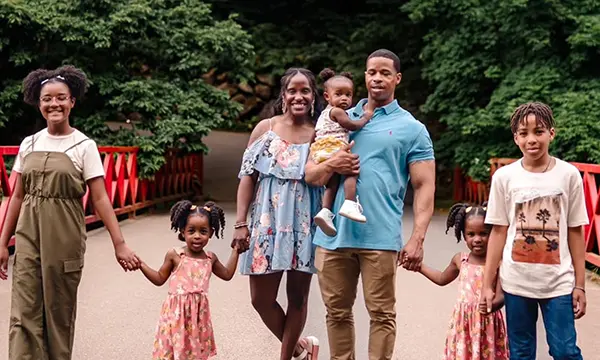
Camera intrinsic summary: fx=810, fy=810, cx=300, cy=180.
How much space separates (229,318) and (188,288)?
191 cm

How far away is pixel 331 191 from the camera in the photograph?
3.93 m

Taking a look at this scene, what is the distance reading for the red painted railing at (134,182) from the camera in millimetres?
11133

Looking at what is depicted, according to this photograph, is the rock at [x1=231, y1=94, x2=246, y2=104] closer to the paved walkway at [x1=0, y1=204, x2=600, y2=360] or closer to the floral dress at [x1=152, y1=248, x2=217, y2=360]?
the paved walkway at [x1=0, y1=204, x2=600, y2=360]

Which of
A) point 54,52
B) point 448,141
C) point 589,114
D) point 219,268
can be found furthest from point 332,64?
point 219,268

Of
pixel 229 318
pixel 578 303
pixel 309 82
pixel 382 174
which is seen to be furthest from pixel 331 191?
pixel 229 318

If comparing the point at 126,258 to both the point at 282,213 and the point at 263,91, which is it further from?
the point at 263,91

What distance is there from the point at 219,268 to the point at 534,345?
168 centimetres

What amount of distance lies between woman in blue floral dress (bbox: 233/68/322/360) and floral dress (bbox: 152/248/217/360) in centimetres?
27

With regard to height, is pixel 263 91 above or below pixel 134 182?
above

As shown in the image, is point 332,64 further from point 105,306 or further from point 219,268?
point 219,268

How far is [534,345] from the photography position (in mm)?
3734

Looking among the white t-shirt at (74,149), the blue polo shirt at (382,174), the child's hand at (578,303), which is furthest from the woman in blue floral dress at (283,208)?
the child's hand at (578,303)

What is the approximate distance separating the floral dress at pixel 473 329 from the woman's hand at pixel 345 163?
0.89 meters

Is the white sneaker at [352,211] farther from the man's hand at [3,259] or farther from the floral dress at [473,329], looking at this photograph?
the man's hand at [3,259]
